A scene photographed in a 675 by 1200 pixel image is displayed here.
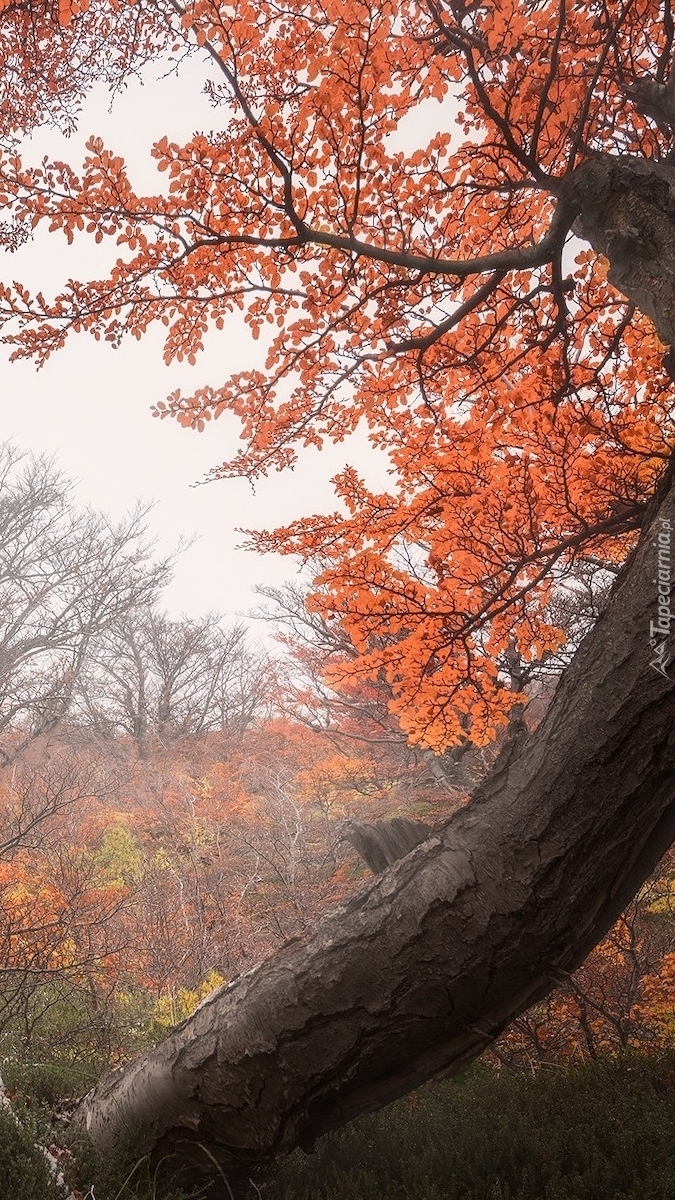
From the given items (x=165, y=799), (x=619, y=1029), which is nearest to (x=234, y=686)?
(x=165, y=799)

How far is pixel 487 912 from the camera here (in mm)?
2357

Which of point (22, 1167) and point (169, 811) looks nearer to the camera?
point (22, 1167)

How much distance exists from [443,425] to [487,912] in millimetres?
2468

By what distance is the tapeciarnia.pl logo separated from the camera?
211 cm

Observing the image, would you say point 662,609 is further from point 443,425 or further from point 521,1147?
point 521,1147

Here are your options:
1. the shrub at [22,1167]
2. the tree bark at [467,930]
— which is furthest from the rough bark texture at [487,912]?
the shrub at [22,1167]

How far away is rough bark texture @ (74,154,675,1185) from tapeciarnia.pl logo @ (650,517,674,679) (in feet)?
0.10

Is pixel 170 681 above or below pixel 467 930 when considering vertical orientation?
above

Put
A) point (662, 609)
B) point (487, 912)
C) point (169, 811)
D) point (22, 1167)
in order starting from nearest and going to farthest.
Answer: point (662, 609) → point (487, 912) → point (22, 1167) → point (169, 811)

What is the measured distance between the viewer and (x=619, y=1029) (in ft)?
16.8

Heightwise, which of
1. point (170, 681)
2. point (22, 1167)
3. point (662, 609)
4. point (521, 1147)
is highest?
point (170, 681)


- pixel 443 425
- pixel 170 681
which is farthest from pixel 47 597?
pixel 443 425

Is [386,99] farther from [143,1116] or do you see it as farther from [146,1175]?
[146,1175]

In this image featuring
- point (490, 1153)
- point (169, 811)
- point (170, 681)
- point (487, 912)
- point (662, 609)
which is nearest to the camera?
point (662, 609)
